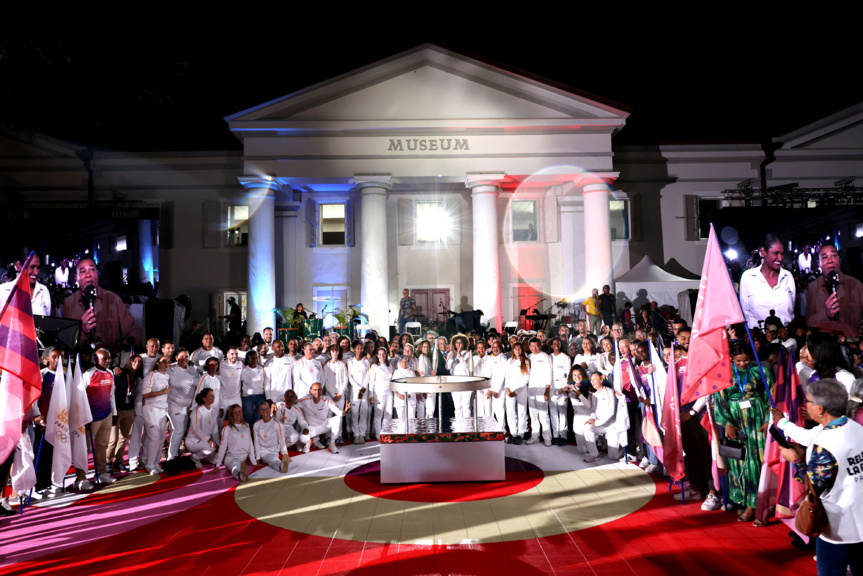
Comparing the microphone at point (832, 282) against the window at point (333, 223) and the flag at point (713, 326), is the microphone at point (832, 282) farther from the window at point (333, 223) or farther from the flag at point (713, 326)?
the window at point (333, 223)

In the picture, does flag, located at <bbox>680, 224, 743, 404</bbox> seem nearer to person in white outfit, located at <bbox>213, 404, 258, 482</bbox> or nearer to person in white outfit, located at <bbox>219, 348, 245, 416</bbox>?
person in white outfit, located at <bbox>213, 404, 258, 482</bbox>

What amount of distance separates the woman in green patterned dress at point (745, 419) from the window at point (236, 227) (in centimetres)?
1952

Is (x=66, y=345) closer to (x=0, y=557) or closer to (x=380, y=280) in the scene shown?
(x=0, y=557)

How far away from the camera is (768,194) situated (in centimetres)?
1978

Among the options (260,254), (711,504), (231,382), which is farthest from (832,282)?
(260,254)

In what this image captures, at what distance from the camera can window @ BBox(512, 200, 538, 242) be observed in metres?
22.7

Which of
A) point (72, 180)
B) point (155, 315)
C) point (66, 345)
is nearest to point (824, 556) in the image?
point (66, 345)

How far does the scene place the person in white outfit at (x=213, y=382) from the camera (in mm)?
9578

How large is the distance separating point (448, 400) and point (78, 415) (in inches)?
249

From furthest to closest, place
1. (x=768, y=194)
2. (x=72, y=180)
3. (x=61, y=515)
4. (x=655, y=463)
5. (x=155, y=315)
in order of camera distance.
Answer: (x=72, y=180) < (x=768, y=194) < (x=155, y=315) < (x=655, y=463) < (x=61, y=515)

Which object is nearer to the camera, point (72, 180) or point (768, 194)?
point (768, 194)

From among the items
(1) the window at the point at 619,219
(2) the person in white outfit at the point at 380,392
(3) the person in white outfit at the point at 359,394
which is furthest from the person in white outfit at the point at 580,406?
(1) the window at the point at 619,219

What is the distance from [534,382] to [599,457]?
5.93 feet

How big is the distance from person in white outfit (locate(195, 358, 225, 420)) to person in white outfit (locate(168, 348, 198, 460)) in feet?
0.63
